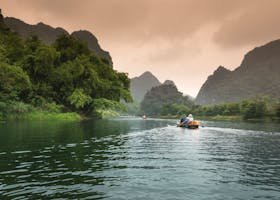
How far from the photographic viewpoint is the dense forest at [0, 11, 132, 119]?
2608 inches

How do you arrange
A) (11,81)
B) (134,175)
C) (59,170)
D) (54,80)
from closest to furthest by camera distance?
(134,175)
(59,170)
(11,81)
(54,80)

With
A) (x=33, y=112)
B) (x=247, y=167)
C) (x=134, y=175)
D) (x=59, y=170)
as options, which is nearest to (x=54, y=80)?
(x=33, y=112)

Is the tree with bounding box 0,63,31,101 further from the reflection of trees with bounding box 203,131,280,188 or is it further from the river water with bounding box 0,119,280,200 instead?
the reflection of trees with bounding box 203,131,280,188

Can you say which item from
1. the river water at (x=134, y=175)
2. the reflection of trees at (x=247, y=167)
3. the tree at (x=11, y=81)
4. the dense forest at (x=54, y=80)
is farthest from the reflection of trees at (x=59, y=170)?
the dense forest at (x=54, y=80)

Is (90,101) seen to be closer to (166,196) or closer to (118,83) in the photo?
(118,83)

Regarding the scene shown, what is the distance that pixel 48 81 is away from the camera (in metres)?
81.1

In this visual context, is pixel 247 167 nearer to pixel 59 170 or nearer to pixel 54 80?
pixel 59 170

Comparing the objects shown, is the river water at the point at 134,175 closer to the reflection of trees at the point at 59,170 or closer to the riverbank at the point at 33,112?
the reflection of trees at the point at 59,170

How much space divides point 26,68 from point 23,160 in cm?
6414

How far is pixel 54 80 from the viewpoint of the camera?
262 ft

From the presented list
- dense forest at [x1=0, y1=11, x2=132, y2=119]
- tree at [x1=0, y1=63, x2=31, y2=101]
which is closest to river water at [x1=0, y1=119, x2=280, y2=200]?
tree at [x1=0, y1=63, x2=31, y2=101]

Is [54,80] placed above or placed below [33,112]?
above

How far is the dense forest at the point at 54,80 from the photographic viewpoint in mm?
66250

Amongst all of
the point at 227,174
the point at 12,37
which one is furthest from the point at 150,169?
the point at 12,37
